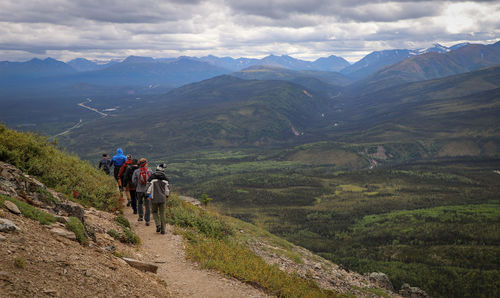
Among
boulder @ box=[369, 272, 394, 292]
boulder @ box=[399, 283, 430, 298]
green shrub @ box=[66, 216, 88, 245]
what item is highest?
green shrub @ box=[66, 216, 88, 245]

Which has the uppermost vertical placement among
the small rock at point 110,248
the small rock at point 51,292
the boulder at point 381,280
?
the small rock at point 51,292

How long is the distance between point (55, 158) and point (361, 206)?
104m

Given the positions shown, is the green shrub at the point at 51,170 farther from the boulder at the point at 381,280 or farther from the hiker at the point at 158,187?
the boulder at the point at 381,280

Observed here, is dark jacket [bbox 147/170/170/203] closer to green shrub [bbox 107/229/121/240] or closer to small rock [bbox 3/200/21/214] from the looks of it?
green shrub [bbox 107/229/121/240]

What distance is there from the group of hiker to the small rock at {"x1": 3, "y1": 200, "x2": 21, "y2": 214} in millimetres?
5747

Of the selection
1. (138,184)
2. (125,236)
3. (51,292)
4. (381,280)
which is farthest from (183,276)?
(381,280)

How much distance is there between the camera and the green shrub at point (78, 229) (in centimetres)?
1220

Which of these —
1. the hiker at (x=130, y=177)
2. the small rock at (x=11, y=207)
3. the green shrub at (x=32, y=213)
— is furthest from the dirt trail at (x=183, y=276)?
the small rock at (x=11, y=207)

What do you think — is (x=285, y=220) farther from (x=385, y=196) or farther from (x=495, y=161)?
(x=495, y=161)

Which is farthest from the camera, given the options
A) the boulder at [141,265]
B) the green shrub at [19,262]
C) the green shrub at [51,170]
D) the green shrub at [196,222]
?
the green shrub at [196,222]

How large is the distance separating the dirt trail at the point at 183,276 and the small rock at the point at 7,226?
17.3 feet

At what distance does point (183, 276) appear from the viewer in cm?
1330

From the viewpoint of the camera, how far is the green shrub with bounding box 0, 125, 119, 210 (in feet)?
57.8

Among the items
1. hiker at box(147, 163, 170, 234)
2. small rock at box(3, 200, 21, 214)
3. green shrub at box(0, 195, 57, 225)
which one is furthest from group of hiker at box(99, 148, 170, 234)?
small rock at box(3, 200, 21, 214)
